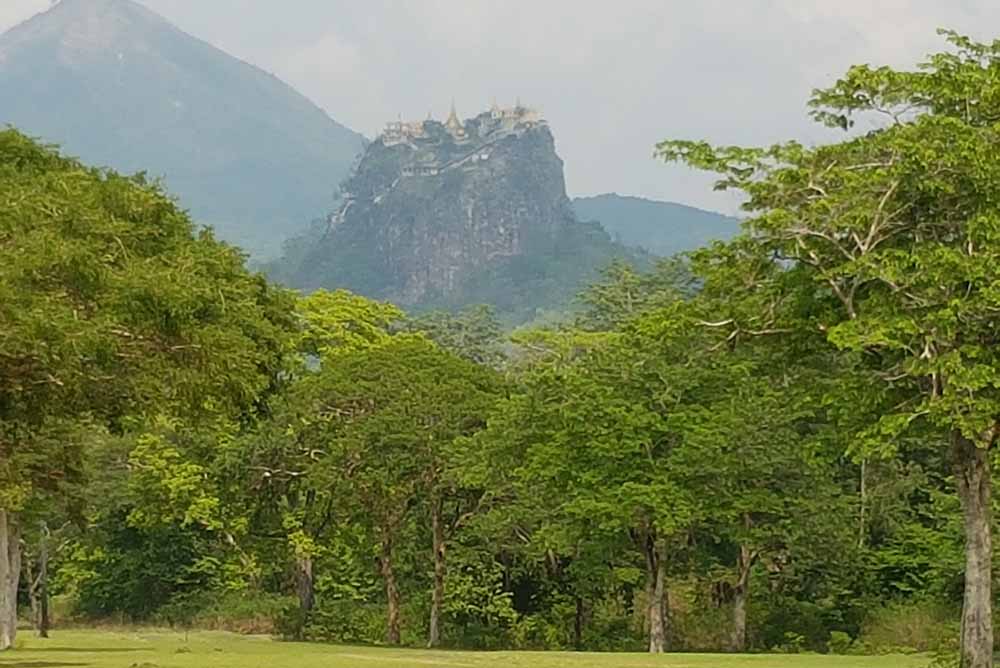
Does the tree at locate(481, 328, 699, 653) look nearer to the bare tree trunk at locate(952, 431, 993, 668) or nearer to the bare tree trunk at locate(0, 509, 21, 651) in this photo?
the bare tree trunk at locate(952, 431, 993, 668)

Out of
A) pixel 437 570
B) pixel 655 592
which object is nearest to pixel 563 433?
pixel 655 592

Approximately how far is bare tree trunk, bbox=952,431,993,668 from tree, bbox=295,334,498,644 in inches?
719

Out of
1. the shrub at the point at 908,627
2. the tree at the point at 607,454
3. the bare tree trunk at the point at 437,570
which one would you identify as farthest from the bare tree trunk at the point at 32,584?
the shrub at the point at 908,627

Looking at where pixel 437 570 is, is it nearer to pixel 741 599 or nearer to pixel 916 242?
pixel 741 599

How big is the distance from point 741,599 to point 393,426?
35.1 ft

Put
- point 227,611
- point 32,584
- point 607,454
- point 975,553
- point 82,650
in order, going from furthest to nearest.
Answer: point 32,584 → point 227,611 → point 82,650 → point 607,454 → point 975,553

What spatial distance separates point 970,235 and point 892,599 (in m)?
23.2

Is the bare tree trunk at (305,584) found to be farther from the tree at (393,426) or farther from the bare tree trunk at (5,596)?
the bare tree trunk at (5,596)

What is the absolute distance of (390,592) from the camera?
138 feet

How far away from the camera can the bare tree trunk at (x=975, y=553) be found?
2247cm

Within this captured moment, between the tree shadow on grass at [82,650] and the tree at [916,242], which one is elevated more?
the tree at [916,242]

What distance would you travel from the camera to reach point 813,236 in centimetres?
2325

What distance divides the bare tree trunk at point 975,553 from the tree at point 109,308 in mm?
11365

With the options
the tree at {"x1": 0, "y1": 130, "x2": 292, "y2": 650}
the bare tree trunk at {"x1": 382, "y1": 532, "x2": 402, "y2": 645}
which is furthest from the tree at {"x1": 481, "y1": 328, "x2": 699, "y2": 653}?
the tree at {"x1": 0, "y1": 130, "x2": 292, "y2": 650}
